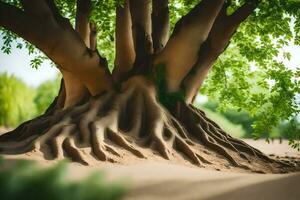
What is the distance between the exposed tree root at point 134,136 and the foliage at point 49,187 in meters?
3.99

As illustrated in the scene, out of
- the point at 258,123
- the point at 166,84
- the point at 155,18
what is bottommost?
the point at 258,123

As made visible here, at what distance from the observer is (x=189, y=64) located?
8.80 meters

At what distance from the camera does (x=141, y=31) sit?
29.5 ft

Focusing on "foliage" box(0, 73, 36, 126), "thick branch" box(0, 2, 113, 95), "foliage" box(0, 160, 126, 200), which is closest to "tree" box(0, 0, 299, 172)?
"thick branch" box(0, 2, 113, 95)

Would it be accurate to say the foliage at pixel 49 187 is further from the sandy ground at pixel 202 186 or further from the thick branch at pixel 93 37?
the thick branch at pixel 93 37

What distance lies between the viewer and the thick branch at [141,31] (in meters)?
8.92

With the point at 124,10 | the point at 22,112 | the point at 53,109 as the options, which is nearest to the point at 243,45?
the point at 124,10

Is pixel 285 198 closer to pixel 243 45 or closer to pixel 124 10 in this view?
pixel 124 10

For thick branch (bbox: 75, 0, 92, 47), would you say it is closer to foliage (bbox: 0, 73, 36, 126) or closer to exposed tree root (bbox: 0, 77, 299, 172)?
exposed tree root (bbox: 0, 77, 299, 172)

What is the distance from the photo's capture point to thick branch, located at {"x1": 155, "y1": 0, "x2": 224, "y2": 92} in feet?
27.7

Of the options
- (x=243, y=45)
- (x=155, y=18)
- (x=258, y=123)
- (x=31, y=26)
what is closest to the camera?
(x=31, y=26)

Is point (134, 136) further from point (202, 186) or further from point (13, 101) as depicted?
point (13, 101)

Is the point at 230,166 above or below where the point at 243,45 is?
below

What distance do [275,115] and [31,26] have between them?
5398mm
